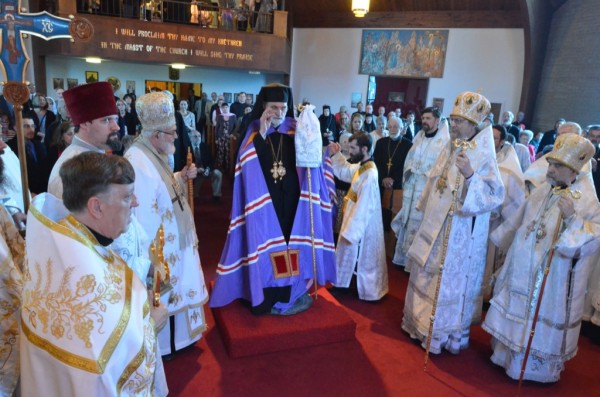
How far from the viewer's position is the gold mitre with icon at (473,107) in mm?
3195

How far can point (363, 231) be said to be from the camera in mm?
4109

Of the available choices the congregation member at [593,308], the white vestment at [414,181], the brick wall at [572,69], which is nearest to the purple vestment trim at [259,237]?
the white vestment at [414,181]

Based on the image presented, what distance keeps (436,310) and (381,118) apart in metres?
6.26

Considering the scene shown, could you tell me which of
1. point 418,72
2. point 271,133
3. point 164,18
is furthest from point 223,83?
point 271,133

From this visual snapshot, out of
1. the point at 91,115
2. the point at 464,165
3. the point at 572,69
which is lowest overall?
the point at 464,165

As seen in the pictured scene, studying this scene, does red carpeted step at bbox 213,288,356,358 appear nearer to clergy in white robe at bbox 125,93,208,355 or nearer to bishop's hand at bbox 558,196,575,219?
clergy in white robe at bbox 125,93,208,355

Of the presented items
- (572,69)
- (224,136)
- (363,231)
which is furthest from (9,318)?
(572,69)

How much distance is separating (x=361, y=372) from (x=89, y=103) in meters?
2.70

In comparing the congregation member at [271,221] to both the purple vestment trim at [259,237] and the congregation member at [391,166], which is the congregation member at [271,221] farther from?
the congregation member at [391,166]

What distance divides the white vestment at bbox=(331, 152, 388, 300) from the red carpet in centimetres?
63

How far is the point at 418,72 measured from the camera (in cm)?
1390

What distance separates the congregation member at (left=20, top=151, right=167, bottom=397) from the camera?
1.32 meters

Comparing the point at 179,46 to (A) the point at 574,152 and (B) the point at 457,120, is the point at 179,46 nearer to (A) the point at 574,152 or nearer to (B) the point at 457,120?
(B) the point at 457,120

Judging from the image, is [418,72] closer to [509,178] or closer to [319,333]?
[509,178]
